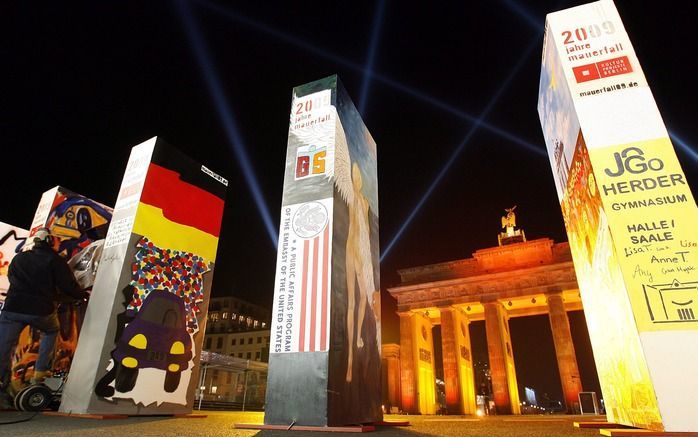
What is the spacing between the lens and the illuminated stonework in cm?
2998

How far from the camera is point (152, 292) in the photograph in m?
9.52

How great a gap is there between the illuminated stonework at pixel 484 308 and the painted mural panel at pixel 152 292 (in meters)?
26.8

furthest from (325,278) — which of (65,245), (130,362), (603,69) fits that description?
(65,245)

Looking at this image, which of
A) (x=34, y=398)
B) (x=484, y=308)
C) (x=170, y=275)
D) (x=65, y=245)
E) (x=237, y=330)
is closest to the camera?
(x=34, y=398)

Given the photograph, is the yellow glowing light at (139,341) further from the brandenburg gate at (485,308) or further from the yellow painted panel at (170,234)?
the brandenburg gate at (485,308)

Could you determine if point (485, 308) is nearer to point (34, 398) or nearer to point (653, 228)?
point (653, 228)

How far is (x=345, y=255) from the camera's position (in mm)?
8133

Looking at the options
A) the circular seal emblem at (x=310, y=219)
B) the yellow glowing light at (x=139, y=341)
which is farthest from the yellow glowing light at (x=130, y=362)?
the circular seal emblem at (x=310, y=219)

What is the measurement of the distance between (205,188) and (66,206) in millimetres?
4905

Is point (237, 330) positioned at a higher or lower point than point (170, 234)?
higher

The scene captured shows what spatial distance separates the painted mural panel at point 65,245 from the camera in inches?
451

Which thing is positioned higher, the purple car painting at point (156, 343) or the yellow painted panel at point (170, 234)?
the yellow painted panel at point (170, 234)

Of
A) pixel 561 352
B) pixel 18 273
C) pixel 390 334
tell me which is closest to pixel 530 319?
pixel 390 334

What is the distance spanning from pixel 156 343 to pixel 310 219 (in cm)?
514
